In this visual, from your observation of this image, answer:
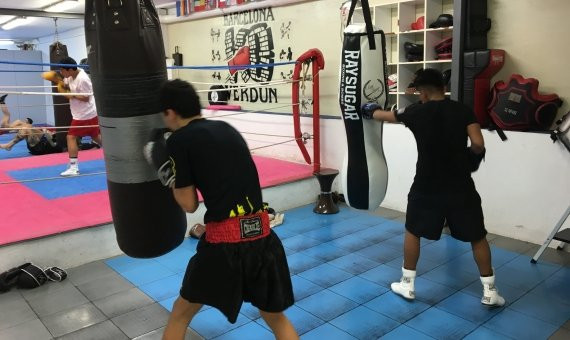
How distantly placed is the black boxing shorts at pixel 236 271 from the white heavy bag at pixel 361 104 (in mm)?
1068

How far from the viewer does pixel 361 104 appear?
277 cm

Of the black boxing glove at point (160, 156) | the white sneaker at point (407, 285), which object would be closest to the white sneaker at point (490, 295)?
the white sneaker at point (407, 285)

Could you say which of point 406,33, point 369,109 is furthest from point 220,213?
point 406,33

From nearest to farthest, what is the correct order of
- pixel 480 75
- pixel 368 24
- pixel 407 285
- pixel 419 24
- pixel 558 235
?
pixel 368 24 < pixel 407 285 < pixel 558 235 < pixel 480 75 < pixel 419 24

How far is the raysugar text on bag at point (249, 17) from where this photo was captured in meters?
6.26

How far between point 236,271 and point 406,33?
3.47m

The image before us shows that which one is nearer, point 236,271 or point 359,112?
point 236,271

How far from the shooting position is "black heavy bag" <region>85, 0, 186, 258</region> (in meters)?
1.96

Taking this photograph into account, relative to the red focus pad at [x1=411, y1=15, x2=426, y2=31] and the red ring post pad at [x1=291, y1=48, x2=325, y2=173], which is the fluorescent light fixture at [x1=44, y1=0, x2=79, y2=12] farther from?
the red focus pad at [x1=411, y1=15, x2=426, y2=31]

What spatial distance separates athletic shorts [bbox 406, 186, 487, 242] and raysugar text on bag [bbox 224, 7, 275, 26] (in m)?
4.10

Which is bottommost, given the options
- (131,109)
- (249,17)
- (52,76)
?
(131,109)

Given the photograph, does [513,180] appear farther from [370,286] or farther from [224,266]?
[224,266]

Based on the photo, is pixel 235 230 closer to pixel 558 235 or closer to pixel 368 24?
pixel 368 24

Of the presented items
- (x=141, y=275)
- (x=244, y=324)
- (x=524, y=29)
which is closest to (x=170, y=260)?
(x=141, y=275)
